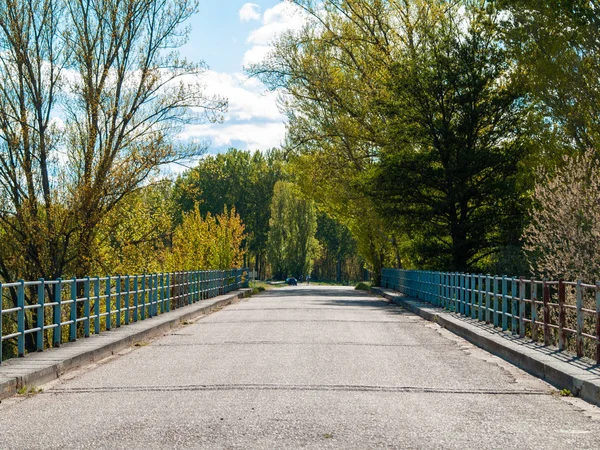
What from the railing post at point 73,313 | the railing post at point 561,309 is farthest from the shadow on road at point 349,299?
the railing post at point 73,313

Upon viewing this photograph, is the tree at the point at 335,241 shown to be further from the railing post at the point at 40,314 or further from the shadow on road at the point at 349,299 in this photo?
the railing post at the point at 40,314

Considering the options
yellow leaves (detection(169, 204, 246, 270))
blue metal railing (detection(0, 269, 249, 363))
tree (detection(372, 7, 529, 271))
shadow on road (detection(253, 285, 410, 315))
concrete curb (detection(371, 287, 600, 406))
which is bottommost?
shadow on road (detection(253, 285, 410, 315))

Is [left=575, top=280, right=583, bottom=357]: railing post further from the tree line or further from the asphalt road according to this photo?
the tree line

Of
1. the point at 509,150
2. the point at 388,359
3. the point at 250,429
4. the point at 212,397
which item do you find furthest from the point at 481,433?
the point at 509,150

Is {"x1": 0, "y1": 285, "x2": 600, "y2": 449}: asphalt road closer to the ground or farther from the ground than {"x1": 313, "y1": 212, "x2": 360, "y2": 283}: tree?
closer to the ground

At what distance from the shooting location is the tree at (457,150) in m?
34.8

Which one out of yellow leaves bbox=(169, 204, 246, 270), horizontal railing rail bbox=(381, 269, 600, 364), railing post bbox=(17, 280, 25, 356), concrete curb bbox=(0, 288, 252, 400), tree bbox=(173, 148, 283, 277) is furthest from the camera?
tree bbox=(173, 148, 283, 277)

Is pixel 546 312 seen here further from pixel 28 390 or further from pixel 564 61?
pixel 564 61

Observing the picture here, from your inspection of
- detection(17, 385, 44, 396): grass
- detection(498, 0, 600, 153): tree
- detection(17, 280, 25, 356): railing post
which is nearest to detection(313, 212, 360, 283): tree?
detection(498, 0, 600, 153): tree

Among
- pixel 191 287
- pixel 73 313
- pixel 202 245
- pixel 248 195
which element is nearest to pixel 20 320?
pixel 73 313

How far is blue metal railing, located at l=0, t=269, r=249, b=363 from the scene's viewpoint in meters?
13.6

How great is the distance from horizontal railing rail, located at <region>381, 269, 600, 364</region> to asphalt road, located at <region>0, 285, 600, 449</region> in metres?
1.19

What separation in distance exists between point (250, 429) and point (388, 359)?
626 centimetres

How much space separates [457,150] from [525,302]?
1500cm
